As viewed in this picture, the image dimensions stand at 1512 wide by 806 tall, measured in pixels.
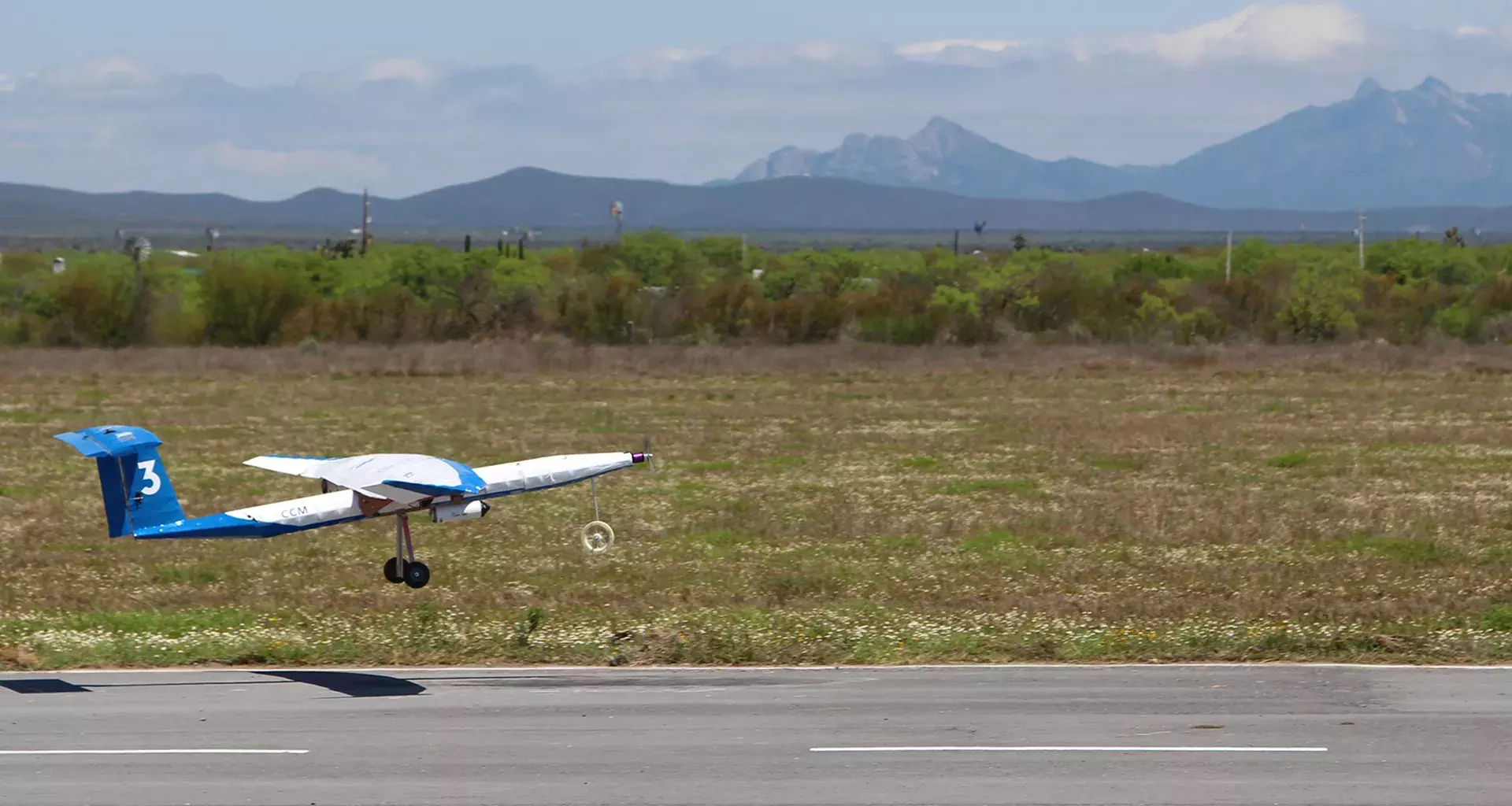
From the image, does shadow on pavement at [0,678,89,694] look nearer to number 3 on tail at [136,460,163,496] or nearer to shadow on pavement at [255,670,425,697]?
shadow on pavement at [255,670,425,697]

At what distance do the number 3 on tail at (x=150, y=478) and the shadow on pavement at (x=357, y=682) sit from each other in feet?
7.31

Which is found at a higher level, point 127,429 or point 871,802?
point 127,429

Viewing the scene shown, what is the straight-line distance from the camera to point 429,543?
2698cm

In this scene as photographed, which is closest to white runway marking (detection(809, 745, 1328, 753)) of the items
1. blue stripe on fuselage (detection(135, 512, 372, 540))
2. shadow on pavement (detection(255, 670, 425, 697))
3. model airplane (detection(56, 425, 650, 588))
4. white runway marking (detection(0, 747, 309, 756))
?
white runway marking (detection(0, 747, 309, 756))

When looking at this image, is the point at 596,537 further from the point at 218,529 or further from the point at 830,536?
the point at 830,536

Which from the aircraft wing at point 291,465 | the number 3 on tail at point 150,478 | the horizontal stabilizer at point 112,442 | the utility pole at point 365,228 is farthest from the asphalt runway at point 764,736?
the utility pole at point 365,228

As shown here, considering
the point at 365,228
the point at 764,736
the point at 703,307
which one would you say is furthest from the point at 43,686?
the point at 365,228

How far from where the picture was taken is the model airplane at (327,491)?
17922mm

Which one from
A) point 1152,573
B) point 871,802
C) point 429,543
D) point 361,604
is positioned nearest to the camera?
point 871,802

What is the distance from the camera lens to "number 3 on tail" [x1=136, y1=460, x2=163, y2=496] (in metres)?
18.0

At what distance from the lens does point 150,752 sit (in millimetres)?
14500

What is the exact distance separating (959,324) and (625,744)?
74380mm

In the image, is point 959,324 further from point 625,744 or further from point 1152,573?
point 625,744

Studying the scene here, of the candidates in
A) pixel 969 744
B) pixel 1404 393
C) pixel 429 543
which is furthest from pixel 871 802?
pixel 1404 393
